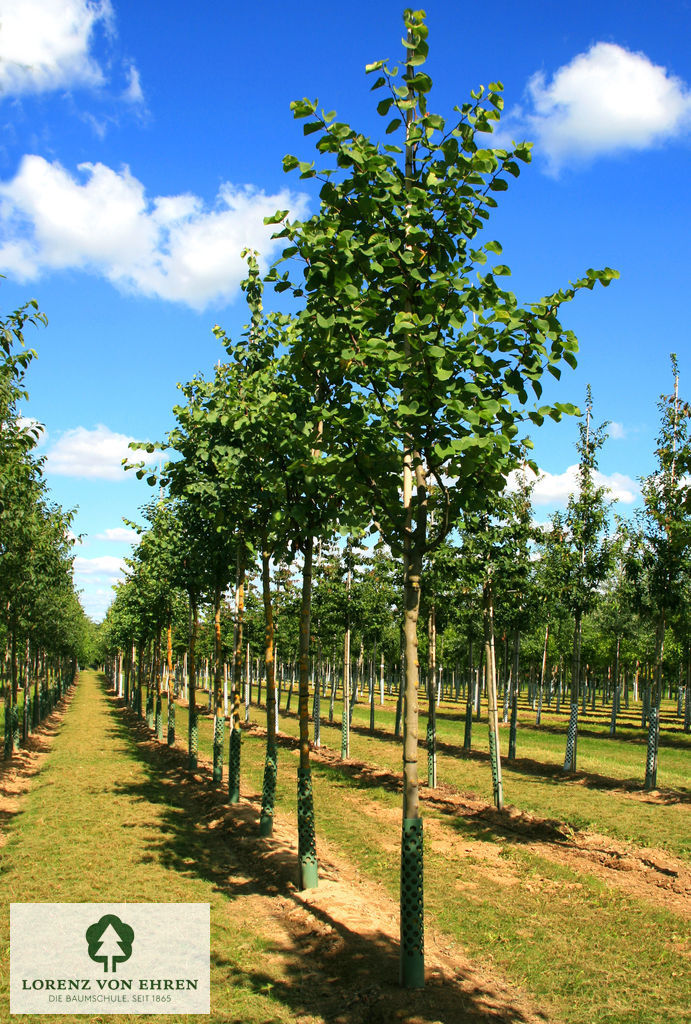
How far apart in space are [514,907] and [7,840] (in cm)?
964

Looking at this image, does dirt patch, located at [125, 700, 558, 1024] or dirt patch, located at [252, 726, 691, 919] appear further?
dirt patch, located at [252, 726, 691, 919]

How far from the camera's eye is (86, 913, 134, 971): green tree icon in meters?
7.89

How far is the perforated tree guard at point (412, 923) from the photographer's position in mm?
7066

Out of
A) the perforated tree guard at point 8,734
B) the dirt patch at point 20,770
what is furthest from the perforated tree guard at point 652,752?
the perforated tree guard at point 8,734

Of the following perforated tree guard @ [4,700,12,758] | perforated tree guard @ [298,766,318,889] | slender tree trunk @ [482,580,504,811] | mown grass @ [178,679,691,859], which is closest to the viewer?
perforated tree guard @ [298,766,318,889]

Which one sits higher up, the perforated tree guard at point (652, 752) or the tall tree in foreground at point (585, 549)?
the tall tree in foreground at point (585, 549)

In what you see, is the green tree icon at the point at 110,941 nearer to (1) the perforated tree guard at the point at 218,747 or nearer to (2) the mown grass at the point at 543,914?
(2) the mown grass at the point at 543,914

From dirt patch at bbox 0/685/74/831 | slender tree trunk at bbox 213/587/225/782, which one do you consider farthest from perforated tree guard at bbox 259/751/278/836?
slender tree trunk at bbox 213/587/225/782

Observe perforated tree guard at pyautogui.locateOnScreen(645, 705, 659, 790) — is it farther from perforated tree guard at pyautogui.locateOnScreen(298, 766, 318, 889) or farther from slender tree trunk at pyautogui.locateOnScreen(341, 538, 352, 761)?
perforated tree guard at pyautogui.locateOnScreen(298, 766, 318, 889)

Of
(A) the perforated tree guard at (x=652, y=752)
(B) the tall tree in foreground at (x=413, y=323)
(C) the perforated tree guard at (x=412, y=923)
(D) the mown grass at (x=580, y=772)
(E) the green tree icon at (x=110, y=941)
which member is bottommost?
(D) the mown grass at (x=580, y=772)

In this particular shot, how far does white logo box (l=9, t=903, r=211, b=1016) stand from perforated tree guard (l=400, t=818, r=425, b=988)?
2.01 metres

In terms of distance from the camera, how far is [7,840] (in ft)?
44.6

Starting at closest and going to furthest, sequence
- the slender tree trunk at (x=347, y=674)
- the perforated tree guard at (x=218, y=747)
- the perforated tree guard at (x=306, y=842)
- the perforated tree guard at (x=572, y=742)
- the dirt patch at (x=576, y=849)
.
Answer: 1. the perforated tree guard at (x=306, y=842)
2. the dirt patch at (x=576, y=849)
3. the perforated tree guard at (x=218, y=747)
4. the perforated tree guard at (x=572, y=742)
5. the slender tree trunk at (x=347, y=674)

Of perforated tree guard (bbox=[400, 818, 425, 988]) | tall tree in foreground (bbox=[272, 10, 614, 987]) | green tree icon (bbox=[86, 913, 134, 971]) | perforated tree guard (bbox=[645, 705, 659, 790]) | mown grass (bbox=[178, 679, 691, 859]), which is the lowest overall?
mown grass (bbox=[178, 679, 691, 859])
